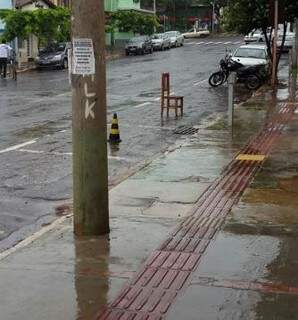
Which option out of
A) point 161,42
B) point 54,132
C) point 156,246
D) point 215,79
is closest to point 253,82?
point 215,79

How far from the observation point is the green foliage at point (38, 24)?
40688 millimetres

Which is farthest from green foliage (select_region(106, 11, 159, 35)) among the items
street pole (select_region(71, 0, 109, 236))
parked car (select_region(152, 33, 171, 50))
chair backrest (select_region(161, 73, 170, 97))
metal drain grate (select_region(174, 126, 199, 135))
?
street pole (select_region(71, 0, 109, 236))

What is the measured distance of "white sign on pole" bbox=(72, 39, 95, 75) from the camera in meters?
6.61

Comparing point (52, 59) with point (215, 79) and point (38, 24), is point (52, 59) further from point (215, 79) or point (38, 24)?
point (215, 79)

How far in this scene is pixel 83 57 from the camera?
6.64 m

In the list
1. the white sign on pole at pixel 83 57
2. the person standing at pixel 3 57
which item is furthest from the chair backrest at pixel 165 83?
the person standing at pixel 3 57

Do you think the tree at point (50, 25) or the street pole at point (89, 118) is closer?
the street pole at point (89, 118)

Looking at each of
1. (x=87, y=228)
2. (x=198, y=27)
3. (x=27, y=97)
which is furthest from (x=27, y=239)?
(x=198, y=27)

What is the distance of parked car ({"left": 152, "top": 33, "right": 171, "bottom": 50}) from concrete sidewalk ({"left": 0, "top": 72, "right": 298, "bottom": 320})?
159 ft

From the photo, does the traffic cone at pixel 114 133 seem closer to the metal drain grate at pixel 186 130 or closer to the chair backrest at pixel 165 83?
the metal drain grate at pixel 186 130

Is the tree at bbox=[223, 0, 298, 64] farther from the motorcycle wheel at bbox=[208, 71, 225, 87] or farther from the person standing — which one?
the person standing

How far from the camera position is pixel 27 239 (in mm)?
7141

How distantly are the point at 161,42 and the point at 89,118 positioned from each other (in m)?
52.6

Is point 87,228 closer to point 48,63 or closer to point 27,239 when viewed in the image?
point 27,239
